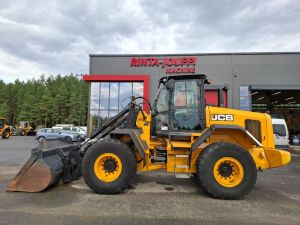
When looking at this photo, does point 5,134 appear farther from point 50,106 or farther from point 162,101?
point 50,106

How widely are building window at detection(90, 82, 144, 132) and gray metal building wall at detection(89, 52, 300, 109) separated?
1.15m

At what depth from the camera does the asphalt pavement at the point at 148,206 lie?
3922 millimetres

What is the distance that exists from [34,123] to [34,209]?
61545mm

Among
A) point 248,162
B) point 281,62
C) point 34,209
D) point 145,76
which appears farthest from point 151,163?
point 281,62

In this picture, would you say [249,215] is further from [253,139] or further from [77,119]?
[77,119]

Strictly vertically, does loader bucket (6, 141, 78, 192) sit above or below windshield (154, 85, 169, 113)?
below

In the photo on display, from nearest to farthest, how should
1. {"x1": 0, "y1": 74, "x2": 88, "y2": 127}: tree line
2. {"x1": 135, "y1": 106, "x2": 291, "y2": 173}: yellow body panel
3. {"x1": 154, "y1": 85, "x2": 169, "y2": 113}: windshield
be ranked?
{"x1": 135, "y1": 106, "x2": 291, "y2": 173}: yellow body panel < {"x1": 154, "y1": 85, "x2": 169, "y2": 113}: windshield < {"x1": 0, "y1": 74, "x2": 88, "y2": 127}: tree line

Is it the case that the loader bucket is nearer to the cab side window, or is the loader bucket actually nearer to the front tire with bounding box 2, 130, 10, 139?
the cab side window

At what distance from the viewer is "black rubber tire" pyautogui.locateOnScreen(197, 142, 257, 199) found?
5.01 metres

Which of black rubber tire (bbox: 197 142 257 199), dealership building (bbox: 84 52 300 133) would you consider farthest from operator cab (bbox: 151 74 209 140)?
dealership building (bbox: 84 52 300 133)

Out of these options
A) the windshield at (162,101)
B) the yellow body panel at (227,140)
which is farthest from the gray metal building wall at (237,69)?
the yellow body panel at (227,140)

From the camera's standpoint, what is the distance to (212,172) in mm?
5039

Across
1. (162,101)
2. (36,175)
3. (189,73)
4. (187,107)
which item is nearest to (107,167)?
(36,175)

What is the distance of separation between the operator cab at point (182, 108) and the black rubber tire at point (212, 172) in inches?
27.3
